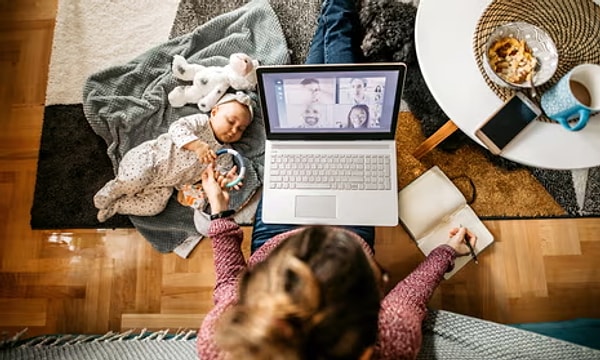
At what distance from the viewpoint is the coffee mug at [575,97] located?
1.06 meters

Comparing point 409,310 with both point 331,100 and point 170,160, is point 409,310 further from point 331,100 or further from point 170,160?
point 170,160

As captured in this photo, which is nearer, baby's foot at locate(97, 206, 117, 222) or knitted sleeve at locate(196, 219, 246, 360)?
knitted sleeve at locate(196, 219, 246, 360)

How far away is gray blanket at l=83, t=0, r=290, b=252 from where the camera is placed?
1563mm

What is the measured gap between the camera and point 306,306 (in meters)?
0.67

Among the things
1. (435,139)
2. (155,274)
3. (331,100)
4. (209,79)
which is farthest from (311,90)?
(155,274)

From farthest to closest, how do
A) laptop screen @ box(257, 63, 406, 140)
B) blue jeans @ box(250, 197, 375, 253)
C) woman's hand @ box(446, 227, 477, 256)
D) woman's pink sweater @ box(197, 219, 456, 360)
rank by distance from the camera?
woman's hand @ box(446, 227, 477, 256), blue jeans @ box(250, 197, 375, 253), laptop screen @ box(257, 63, 406, 140), woman's pink sweater @ box(197, 219, 456, 360)

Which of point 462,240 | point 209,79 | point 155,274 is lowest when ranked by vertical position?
point 155,274

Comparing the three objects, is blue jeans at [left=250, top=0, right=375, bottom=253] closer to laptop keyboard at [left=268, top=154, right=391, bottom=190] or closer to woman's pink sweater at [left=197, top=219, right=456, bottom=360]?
laptop keyboard at [left=268, top=154, right=391, bottom=190]

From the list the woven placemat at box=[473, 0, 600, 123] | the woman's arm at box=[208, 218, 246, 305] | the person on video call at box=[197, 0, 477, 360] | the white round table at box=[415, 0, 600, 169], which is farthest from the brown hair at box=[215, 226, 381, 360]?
the woven placemat at box=[473, 0, 600, 123]

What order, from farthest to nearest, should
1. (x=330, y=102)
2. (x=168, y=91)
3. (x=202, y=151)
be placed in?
(x=168, y=91)
(x=202, y=151)
(x=330, y=102)

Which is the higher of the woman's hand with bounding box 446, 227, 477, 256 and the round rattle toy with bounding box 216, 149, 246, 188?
the round rattle toy with bounding box 216, 149, 246, 188

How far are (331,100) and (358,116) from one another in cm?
9

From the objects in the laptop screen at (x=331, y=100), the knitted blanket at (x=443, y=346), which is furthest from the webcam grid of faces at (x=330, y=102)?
the knitted blanket at (x=443, y=346)

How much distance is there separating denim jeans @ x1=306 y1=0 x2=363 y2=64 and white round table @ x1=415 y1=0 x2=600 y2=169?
30cm
